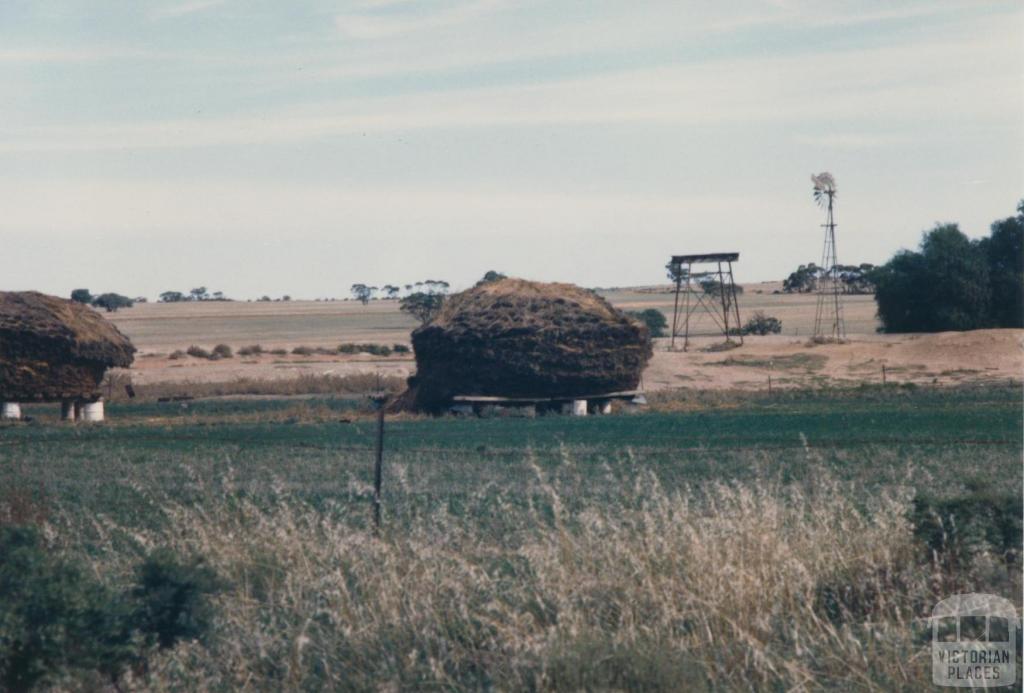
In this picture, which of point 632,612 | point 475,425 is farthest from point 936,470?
point 475,425

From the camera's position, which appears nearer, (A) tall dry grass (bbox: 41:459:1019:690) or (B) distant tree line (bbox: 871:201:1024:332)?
(A) tall dry grass (bbox: 41:459:1019:690)

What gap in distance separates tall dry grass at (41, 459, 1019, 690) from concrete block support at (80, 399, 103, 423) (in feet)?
95.1

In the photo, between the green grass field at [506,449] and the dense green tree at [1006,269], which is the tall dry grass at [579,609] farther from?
the dense green tree at [1006,269]

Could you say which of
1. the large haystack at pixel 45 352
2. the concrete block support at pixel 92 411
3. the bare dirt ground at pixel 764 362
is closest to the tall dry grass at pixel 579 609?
the concrete block support at pixel 92 411

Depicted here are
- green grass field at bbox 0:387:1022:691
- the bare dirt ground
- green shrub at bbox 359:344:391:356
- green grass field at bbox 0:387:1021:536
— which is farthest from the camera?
green shrub at bbox 359:344:391:356

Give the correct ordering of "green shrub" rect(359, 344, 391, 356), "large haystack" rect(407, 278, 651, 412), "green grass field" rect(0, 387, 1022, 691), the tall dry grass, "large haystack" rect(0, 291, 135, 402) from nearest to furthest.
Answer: the tall dry grass, "green grass field" rect(0, 387, 1022, 691), "large haystack" rect(0, 291, 135, 402), "large haystack" rect(407, 278, 651, 412), "green shrub" rect(359, 344, 391, 356)

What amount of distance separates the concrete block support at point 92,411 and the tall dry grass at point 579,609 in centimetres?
2898

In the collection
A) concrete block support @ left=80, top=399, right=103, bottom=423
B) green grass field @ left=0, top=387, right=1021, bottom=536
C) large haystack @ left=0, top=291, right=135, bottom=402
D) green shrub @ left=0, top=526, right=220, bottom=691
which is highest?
large haystack @ left=0, top=291, right=135, bottom=402

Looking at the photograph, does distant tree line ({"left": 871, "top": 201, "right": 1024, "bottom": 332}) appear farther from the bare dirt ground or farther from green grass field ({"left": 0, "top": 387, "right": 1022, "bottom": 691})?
green grass field ({"left": 0, "top": 387, "right": 1022, "bottom": 691})

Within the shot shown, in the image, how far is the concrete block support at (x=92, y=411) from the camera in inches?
1544

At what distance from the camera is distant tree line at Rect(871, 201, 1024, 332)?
7256 centimetres

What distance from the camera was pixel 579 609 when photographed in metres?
9.24

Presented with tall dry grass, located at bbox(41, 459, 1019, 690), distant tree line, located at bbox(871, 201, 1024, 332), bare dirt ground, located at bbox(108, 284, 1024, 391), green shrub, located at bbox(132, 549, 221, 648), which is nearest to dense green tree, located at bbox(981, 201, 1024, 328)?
distant tree line, located at bbox(871, 201, 1024, 332)

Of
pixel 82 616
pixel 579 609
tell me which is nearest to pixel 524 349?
pixel 579 609
